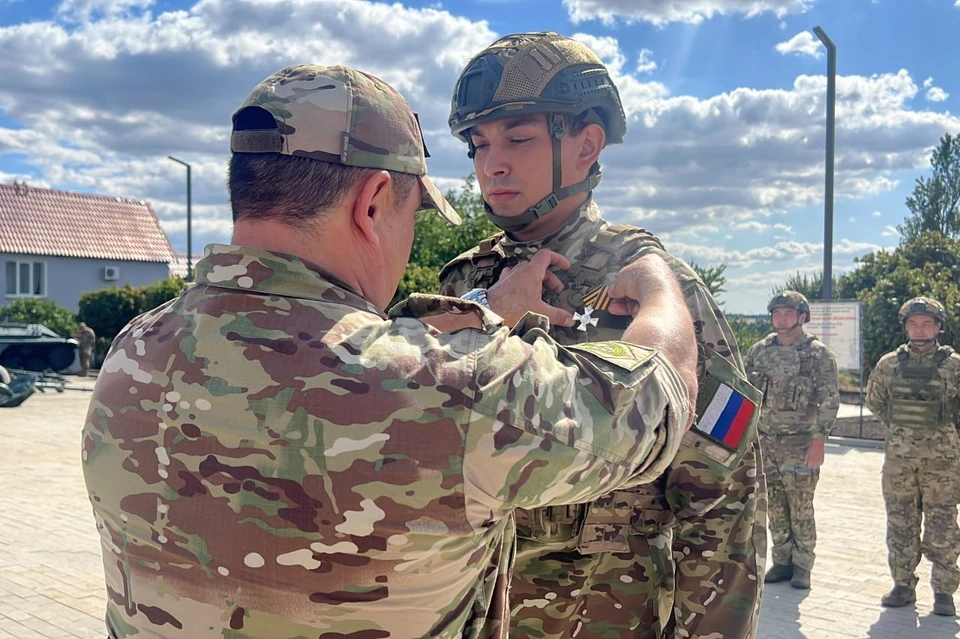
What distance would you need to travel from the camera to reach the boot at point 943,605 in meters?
6.46

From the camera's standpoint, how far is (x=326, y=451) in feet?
4.50

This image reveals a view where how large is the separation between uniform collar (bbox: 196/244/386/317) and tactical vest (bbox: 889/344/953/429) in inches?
266

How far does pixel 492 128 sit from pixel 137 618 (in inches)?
56.4

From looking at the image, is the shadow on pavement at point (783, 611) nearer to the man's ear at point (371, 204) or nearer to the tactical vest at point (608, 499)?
the tactical vest at point (608, 499)

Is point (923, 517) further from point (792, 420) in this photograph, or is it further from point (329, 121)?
point (329, 121)

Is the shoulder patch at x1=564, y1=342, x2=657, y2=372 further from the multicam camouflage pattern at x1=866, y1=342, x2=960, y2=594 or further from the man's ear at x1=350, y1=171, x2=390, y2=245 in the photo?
the multicam camouflage pattern at x1=866, y1=342, x2=960, y2=594

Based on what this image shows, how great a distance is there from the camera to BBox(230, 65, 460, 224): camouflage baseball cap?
4.95 ft

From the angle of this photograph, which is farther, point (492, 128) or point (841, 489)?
point (841, 489)

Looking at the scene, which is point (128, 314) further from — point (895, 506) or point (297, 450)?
point (297, 450)

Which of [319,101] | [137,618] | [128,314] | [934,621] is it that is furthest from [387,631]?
[128,314]

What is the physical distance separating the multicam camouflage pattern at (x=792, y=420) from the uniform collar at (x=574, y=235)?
224 inches

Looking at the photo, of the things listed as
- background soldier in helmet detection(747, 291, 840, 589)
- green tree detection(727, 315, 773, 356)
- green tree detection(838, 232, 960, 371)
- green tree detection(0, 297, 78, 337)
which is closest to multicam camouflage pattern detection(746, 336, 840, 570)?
background soldier in helmet detection(747, 291, 840, 589)

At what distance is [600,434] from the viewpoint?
145 cm

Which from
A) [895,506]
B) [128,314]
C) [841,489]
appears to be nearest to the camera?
[895,506]
